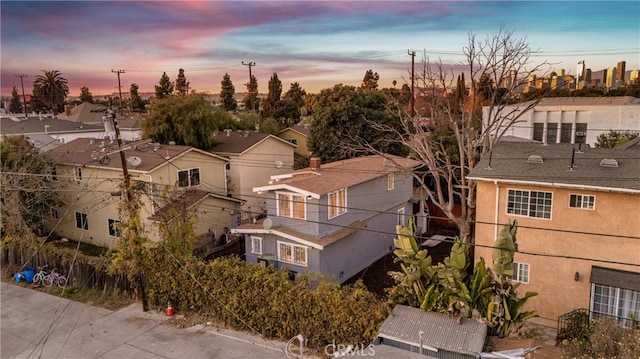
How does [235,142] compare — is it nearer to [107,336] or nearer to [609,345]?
[107,336]

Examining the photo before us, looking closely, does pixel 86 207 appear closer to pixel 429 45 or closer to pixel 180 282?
pixel 180 282

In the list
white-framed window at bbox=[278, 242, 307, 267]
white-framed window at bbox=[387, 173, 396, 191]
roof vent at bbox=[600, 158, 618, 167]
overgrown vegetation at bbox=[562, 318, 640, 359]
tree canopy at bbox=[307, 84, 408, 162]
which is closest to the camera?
overgrown vegetation at bbox=[562, 318, 640, 359]

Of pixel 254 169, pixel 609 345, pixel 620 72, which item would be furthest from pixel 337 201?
pixel 620 72

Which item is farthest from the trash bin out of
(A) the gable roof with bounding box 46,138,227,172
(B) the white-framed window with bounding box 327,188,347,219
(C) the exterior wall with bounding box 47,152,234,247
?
(B) the white-framed window with bounding box 327,188,347,219

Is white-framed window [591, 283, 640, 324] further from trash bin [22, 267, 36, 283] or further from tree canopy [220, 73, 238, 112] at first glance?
tree canopy [220, 73, 238, 112]

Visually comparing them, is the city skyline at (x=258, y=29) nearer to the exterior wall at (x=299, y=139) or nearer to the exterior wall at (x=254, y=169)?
the exterior wall at (x=254, y=169)

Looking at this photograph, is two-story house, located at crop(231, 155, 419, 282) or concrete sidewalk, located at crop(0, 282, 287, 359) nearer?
concrete sidewalk, located at crop(0, 282, 287, 359)

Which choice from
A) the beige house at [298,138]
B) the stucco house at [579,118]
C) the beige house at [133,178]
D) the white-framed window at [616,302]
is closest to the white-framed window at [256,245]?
the beige house at [133,178]

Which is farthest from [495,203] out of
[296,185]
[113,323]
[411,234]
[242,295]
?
[113,323]
